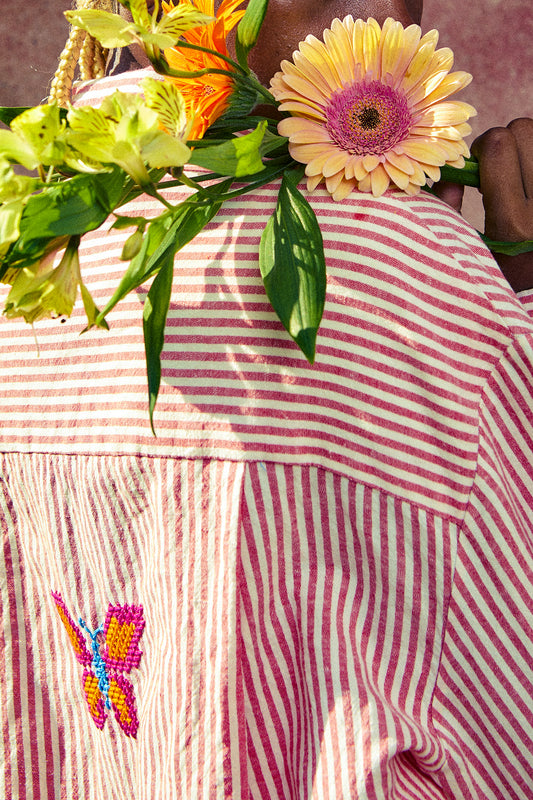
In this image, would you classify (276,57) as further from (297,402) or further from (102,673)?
(102,673)

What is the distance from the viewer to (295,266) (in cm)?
48

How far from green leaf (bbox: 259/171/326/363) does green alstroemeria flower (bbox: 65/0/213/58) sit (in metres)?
0.12

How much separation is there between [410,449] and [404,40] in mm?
261

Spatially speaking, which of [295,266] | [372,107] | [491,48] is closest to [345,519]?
[295,266]

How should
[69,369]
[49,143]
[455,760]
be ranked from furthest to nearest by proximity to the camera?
1. [69,369]
2. [455,760]
3. [49,143]

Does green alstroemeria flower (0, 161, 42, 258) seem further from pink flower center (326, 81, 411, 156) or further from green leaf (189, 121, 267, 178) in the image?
pink flower center (326, 81, 411, 156)

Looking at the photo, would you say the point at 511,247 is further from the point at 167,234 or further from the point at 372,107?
the point at 167,234

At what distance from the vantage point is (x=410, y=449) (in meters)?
0.50

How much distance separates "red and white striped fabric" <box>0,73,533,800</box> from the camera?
0.50 m

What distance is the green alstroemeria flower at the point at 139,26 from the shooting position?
405 millimetres

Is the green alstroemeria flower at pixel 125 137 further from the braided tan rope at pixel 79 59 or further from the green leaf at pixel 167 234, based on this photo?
the braided tan rope at pixel 79 59

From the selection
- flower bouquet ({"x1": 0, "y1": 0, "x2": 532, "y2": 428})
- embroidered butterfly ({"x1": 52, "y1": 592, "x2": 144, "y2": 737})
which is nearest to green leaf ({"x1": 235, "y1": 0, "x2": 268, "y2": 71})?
flower bouquet ({"x1": 0, "y1": 0, "x2": 532, "y2": 428})

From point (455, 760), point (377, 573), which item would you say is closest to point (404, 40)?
point (377, 573)

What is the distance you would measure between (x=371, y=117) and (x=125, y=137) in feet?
0.70
